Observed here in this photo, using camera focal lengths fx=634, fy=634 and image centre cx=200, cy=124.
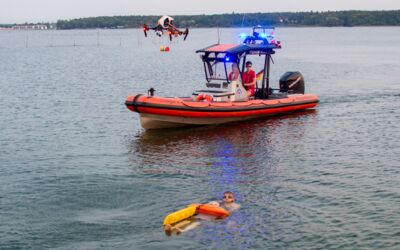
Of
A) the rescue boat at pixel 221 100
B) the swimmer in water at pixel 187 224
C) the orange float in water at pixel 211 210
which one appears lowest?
the swimmer in water at pixel 187 224

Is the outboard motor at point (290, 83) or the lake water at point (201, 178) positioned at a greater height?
the outboard motor at point (290, 83)

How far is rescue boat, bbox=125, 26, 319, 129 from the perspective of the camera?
26344mm

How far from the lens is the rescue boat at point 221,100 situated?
2634cm

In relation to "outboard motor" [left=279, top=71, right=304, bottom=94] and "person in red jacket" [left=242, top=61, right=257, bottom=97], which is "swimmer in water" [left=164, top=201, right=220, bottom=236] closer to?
"person in red jacket" [left=242, top=61, right=257, bottom=97]

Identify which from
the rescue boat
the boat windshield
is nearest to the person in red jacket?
the rescue boat

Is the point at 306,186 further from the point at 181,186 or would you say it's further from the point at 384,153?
the point at 384,153

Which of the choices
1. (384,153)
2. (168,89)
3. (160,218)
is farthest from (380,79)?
(160,218)

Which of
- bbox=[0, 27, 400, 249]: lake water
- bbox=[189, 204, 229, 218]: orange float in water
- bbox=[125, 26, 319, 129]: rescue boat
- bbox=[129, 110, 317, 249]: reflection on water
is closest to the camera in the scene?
bbox=[0, 27, 400, 249]: lake water

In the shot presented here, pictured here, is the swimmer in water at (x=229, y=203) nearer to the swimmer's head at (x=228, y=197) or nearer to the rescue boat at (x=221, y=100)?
the swimmer's head at (x=228, y=197)

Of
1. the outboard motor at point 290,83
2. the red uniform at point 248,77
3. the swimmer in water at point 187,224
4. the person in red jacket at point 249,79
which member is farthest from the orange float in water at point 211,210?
the outboard motor at point 290,83

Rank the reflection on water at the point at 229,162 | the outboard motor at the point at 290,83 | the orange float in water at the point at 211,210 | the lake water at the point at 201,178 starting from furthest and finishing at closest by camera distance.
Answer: the outboard motor at the point at 290,83, the orange float in water at the point at 211,210, the reflection on water at the point at 229,162, the lake water at the point at 201,178

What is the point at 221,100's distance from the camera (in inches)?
1112

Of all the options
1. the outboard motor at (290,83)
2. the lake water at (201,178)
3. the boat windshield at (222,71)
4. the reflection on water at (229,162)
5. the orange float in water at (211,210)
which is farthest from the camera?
the outboard motor at (290,83)

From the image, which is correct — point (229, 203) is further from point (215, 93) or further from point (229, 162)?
point (215, 93)
